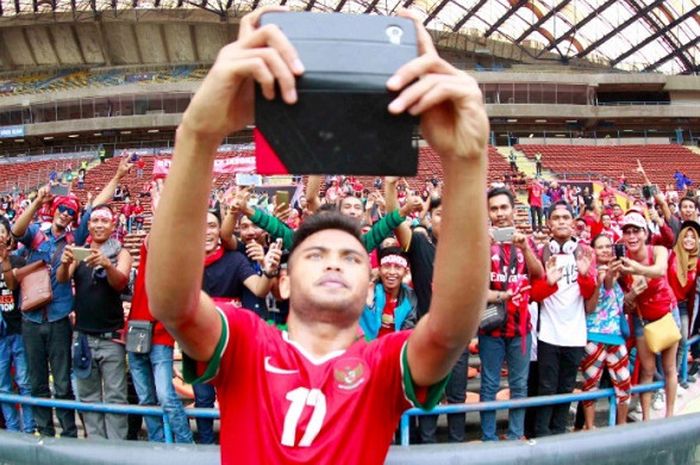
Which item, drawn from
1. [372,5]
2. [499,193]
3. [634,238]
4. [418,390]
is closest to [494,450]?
[418,390]

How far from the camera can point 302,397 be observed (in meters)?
1.38

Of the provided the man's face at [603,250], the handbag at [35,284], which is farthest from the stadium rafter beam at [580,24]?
the handbag at [35,284]

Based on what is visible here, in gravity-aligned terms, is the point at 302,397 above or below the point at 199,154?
below

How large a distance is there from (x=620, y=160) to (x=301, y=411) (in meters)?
34.0

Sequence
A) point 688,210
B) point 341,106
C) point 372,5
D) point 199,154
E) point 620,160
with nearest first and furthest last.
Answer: point 341,106 < point 199,154 < point 688,210 < point 620,160 < point 372,5

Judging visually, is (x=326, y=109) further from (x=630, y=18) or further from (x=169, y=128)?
(x=630, y=18)

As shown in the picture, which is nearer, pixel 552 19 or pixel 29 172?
pixel 29 172

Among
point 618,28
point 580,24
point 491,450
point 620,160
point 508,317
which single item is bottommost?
point 491,450

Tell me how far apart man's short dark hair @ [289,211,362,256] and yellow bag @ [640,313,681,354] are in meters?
3.74

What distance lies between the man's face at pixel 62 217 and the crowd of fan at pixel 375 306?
1 centimetres

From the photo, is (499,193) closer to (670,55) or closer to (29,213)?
(29,213)

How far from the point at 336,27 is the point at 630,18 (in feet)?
136

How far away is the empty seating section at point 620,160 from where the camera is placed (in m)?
28.0

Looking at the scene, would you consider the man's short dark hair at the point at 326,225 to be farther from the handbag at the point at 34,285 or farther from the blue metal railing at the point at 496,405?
the handbag at the point at 34,285
